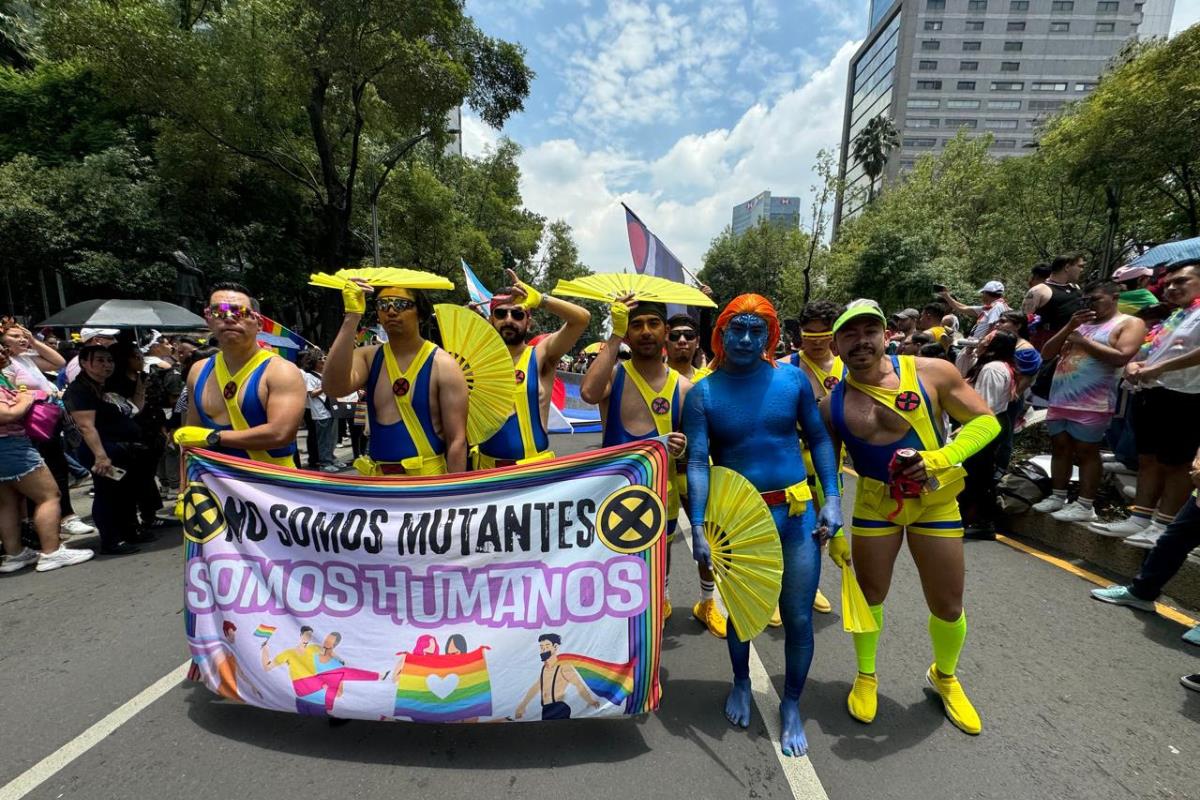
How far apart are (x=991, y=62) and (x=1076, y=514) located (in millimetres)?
90333

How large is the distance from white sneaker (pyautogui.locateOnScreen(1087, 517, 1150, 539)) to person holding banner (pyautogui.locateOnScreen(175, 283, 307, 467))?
599 cm

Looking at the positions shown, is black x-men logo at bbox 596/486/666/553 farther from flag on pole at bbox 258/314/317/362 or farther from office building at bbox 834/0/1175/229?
office building at bbox 834/0/1175/229

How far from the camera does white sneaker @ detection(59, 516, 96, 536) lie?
5.14 metres

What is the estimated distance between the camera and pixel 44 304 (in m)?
20.3

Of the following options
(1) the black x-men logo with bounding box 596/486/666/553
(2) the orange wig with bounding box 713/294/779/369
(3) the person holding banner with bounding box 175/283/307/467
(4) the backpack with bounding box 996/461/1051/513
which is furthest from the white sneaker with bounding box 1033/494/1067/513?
(3) the person holding banner with bounding box 175/283/307/467

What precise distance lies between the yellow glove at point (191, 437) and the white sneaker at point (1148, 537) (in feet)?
20.9

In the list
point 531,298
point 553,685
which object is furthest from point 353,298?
point 553,685

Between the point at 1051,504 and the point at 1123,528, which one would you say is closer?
the point at 1123,528

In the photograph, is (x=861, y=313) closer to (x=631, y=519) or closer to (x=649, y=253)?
(x=631, y=519)

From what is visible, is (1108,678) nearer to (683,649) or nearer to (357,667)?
(683,649)

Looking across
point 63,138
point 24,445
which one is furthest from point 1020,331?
point 63,138

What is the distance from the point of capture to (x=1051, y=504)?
4.88m

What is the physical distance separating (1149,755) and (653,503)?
2428 millimetres

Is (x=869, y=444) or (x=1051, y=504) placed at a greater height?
(x=869, y=444)
